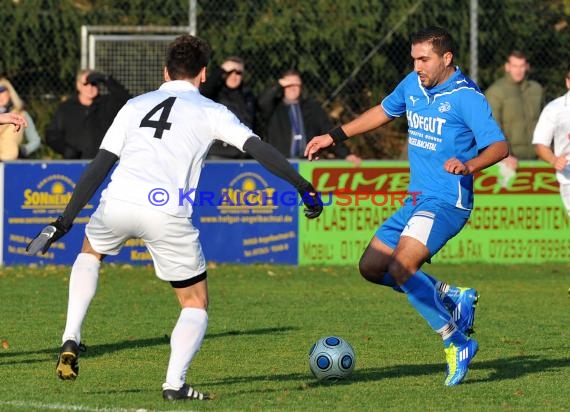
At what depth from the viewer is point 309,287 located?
1448 cm

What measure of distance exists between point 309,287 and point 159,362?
5252mm

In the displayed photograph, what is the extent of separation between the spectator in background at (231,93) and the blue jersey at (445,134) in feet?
24.2

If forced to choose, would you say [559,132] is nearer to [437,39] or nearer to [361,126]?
[361,126]

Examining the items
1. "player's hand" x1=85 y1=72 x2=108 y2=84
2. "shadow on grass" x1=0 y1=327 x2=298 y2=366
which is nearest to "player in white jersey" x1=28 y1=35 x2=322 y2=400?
"shadow on grass" x1=0 y1=327 x2=298 y2=366

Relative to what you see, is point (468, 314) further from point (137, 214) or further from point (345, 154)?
point (345, 154)

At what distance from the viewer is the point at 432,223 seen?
8.49 metres

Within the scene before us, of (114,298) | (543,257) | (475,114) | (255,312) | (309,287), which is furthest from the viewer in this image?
(543,257)

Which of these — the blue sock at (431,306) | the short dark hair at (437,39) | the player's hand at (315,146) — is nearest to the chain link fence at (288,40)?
the player's hand at (315,146)

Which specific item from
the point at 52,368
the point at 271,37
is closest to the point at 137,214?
the point at 52,368

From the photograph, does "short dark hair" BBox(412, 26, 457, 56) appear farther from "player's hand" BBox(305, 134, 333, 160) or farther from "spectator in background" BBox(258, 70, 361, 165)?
"spectator in background" BBox(258, 70, 361, 165)

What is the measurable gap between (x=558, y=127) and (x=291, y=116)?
4380mm

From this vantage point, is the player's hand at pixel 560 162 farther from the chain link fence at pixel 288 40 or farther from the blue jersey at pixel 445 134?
the chain link fence at pixel 288 40

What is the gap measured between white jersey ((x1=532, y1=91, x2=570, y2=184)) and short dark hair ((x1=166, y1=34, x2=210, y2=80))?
6005 mm

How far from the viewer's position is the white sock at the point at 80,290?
25.1ft
